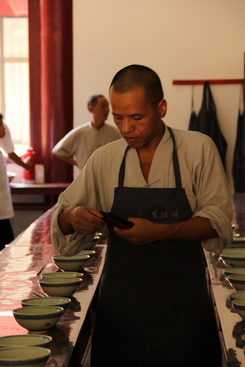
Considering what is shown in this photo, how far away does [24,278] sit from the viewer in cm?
296

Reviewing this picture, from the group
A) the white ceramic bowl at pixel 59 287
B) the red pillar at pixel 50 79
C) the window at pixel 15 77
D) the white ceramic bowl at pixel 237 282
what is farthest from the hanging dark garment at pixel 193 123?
the white ceramic bowl at pixel 59 287

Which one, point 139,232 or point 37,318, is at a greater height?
point 139,232

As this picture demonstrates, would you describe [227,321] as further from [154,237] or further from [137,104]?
[137,104]

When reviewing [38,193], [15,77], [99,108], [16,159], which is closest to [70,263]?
[99,108]

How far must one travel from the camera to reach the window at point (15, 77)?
8.26 meters

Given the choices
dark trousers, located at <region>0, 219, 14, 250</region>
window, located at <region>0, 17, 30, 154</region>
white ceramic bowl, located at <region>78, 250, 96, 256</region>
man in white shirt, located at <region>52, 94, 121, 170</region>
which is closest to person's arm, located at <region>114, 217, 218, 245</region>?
white ceramic bowl, located at <region>78, 250, 96, 256</region>

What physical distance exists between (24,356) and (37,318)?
0.28 m

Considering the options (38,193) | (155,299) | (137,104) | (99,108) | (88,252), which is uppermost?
(137,104)

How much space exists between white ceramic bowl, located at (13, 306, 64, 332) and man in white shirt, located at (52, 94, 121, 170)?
454 centimetres

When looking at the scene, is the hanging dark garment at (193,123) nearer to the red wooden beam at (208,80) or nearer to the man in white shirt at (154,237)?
the red wooden beam at (208,80)

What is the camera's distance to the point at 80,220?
2209 mm

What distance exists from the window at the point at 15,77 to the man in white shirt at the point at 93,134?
5.57 feet

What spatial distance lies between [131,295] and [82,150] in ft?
14.6

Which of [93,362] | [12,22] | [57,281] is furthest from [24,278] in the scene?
[12,22]
